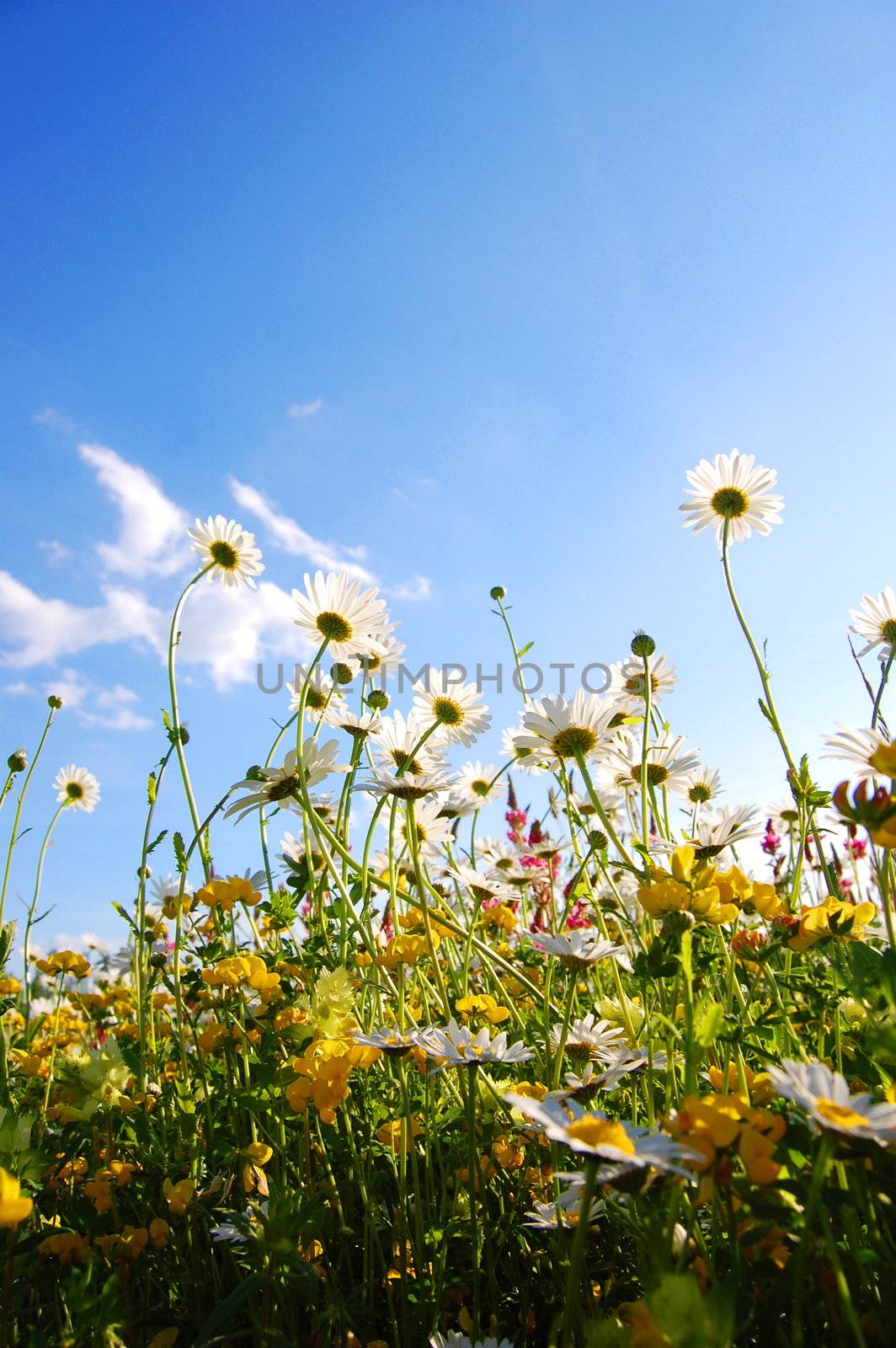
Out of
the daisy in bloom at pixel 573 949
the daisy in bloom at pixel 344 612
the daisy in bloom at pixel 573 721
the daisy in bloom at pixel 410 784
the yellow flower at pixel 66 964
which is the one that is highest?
the daisy in bloom at pixel 344 612

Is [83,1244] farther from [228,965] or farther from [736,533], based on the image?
[736,533]

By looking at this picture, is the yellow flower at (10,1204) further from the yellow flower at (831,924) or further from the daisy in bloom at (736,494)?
the daisy in bloom at (736,494)

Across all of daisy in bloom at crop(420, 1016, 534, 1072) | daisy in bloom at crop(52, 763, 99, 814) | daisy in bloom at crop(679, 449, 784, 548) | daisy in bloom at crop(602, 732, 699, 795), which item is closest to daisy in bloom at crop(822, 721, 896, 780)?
daisy in bloom at crop(420, 1016, 534, 1072)

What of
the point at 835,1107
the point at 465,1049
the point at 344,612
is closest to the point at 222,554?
the point at 344,612

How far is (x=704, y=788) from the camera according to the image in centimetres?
292

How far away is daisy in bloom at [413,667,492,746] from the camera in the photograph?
271cm

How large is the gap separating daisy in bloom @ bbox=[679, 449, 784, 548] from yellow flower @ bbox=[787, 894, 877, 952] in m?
2.01

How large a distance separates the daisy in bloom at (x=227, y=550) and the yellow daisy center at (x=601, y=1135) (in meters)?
2.73

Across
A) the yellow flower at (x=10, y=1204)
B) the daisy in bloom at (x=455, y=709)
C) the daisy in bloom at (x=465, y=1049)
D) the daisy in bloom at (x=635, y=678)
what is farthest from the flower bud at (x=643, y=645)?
the yellow flower at (x=10, y=1204)

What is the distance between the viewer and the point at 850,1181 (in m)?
0.93

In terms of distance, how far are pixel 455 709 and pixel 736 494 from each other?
57.1 inches

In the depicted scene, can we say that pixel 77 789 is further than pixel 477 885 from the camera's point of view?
Yes

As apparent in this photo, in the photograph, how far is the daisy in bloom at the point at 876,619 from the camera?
8.66ft

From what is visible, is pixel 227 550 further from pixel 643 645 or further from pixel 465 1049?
pixel 465 1049
